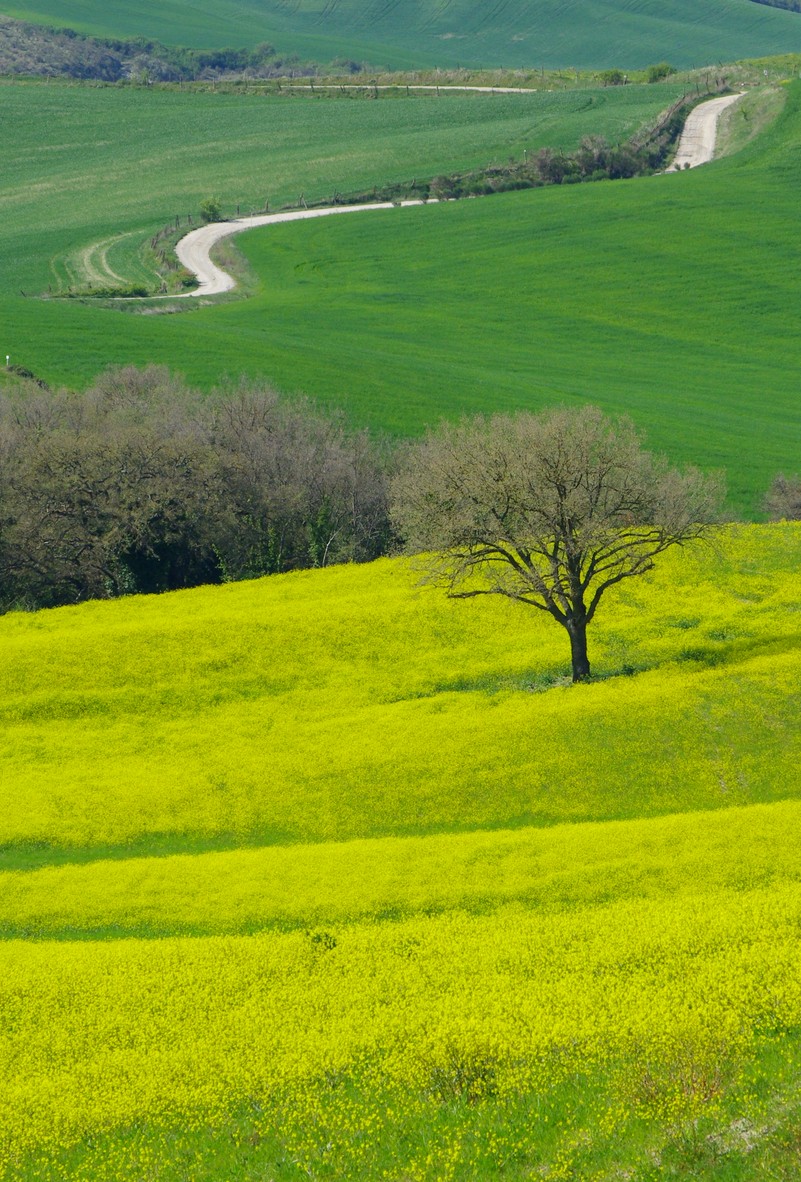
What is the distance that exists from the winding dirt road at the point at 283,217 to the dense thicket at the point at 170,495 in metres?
45.5

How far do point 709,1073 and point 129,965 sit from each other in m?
13.1

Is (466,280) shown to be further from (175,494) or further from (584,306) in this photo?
(175,494)

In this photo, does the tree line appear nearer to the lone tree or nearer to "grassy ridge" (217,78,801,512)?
the lone tree

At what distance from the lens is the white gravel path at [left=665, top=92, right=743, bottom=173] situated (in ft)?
444

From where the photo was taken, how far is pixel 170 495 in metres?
55.6

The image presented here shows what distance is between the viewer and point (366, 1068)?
21797 millimetres

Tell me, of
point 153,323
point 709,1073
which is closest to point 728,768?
point 709,1073

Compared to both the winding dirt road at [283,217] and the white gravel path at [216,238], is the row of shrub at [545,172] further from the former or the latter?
the white gravel path at [216,238]

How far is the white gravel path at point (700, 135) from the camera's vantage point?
5330 inches

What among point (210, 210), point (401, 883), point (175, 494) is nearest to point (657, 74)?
point (210, 210)

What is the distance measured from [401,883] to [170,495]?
2942cm

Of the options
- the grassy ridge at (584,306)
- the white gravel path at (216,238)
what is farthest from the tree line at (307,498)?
the white gravel path at (216,238)

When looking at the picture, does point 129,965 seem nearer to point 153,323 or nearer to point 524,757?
point 524,757

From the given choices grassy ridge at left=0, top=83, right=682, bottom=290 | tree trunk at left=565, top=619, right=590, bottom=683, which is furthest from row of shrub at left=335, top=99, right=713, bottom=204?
tree trunk at left=565, top=619, right=590, bottom=683
